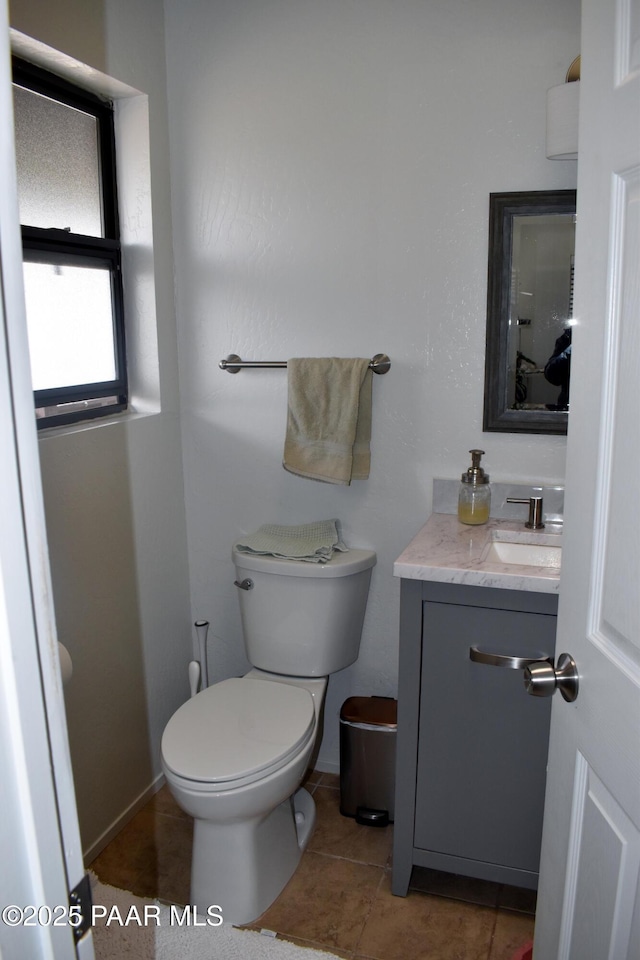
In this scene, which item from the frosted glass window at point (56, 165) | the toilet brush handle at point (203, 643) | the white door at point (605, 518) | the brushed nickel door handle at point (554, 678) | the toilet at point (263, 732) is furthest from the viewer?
the toilet brush handle at point (203, 643)

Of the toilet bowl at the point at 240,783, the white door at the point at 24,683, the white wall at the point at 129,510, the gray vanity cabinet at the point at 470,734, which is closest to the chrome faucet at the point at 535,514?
the gray vanity cabinet at the point at 470,734

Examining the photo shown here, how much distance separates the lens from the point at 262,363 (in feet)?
7.40

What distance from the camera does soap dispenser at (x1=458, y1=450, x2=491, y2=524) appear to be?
2053mm

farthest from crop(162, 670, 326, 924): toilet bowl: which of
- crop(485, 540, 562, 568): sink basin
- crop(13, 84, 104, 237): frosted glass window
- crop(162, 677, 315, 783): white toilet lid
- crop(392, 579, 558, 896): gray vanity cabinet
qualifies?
crop(13, 84, 104, 237): frosted glass window

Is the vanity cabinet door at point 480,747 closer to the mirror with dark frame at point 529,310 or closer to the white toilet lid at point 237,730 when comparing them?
the white toilet lid at point 237,730

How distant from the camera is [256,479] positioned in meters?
2.40

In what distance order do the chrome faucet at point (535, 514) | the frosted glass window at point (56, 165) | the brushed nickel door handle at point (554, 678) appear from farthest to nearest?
the chrome faucet at point (535, 514), the frosted glass window at point (56, 165), the brushed nickel door handle at point (554, 678)

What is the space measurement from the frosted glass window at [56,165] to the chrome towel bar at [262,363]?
0.51m

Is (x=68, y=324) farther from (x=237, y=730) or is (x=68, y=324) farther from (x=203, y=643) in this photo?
(x=237, y=730)

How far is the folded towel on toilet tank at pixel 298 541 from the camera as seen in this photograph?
2.15m

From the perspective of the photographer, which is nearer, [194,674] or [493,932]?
Answer: [493,932]

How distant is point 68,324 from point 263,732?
120 cm

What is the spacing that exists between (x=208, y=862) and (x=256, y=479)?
3.55ft

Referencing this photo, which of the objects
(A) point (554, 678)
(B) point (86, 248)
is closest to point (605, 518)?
(A) point (554, 678)
